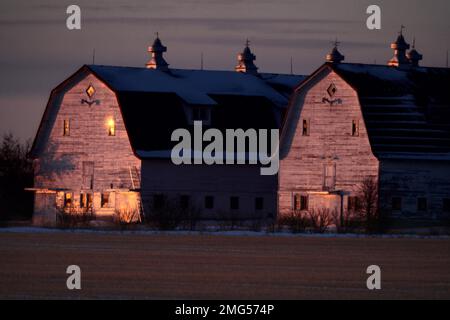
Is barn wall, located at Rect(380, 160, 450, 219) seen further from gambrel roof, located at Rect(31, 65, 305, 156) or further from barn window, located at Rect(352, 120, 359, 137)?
gambrel roof, located at Rect(31, 65, 305, 156)

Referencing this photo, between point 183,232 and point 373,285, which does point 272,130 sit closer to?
point 183,232

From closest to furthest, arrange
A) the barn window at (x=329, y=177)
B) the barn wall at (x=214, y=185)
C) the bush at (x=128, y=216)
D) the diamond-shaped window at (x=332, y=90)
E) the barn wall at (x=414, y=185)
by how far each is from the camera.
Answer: the barn wall at (x=414, y=185)
the bush at (x=128, y=216)
the diamond-shaped window at (x=332, y=90)
the barn window at (x=329, y=177)
the barn wall at (x=214, y=185)

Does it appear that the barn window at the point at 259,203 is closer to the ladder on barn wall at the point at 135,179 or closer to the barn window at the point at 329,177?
the barn window at the point at 329,177

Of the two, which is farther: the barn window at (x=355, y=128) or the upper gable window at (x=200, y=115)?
the upper gable window at (x=200, y=115)

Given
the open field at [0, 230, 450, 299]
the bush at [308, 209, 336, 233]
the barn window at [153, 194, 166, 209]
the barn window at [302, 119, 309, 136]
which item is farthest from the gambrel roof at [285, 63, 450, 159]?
the open field at [0, 230, 450, 299]

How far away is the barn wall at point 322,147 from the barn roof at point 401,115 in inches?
19.4

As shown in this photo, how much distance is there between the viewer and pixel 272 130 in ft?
250

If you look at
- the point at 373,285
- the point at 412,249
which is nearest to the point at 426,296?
the point at 373,285

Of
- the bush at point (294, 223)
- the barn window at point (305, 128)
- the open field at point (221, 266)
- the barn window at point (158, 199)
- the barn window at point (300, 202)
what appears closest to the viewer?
the open field at point (221, 266)

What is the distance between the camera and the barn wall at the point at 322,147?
69.5 metres

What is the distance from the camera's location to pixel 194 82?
257 ft

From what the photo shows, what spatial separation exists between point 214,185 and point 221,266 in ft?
117

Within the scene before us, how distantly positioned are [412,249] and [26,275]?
15.8m

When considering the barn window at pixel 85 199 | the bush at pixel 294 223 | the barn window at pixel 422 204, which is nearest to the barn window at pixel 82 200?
the barn window at pixel 85 199
